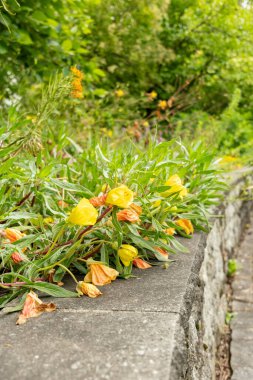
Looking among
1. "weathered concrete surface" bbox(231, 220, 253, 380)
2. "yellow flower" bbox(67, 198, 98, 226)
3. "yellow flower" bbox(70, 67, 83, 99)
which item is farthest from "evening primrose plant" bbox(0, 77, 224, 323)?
"weathered concrete surface" bbox(231, 220, 253, 380)

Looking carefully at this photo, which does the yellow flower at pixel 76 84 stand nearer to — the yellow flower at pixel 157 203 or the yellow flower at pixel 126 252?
the yellow flower at pixel 157 203

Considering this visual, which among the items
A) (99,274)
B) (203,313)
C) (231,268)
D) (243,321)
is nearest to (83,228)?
(99,274)

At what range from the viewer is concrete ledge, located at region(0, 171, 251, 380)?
90cm

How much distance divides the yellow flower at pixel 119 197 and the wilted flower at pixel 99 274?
0.76ft

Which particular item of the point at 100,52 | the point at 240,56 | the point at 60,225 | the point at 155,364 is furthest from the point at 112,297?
the point at 240,56

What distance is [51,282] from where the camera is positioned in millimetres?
1363

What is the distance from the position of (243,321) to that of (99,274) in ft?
4.68

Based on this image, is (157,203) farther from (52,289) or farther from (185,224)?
(52,289)

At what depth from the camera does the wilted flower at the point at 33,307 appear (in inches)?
45.2

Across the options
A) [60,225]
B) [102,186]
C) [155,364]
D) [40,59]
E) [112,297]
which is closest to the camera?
[155,364]

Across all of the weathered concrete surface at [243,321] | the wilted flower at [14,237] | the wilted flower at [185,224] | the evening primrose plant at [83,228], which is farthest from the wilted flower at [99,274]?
the weathered concrete surface at [243,321]

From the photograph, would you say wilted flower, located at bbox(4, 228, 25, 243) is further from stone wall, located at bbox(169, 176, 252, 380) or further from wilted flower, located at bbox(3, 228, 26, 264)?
stone wall, located at bbox(169, 176, 252, 380)

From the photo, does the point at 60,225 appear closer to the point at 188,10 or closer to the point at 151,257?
the point at 151,257

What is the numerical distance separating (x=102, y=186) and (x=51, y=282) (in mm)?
433
